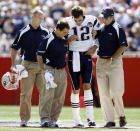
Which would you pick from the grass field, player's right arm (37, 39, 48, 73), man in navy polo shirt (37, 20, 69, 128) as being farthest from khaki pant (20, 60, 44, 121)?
player's right arm (37, 39, 48, 73)

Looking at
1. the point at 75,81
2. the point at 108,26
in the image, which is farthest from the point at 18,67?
the point at 108,26

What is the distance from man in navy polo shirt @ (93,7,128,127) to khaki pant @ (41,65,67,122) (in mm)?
866

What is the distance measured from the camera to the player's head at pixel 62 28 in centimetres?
1197

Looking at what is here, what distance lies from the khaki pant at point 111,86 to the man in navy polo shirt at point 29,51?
1.28 meters

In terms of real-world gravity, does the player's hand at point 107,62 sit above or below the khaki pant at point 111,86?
above

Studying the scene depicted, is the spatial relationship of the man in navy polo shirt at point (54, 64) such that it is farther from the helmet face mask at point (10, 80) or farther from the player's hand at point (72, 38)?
the helmet face mask at point (10, 80)

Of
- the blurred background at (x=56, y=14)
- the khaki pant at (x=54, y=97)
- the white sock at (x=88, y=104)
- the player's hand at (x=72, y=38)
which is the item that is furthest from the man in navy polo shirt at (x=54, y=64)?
the blurred background at (x=56, y=14)

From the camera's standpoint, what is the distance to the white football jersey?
12.5m

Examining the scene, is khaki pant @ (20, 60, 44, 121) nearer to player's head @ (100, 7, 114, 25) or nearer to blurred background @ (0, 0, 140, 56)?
player's head @ (100, 7, 114, 25)

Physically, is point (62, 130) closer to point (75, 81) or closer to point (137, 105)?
point (75, 81)

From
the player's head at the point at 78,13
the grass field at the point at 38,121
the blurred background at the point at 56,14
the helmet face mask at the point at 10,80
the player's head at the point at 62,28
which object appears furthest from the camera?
the blurred background at the point at 56,14

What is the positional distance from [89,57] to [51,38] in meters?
0.97

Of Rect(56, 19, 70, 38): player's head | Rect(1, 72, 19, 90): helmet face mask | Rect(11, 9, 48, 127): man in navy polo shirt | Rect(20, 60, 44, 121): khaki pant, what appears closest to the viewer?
Rect(56, 19, 70, 38): player's head

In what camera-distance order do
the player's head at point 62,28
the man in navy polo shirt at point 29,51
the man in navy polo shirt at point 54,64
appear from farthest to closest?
1. the man in navy polo shirt at point 29,51
2. the man in navy polo shirt at point 54,64
3. the player's head at point 62,28
